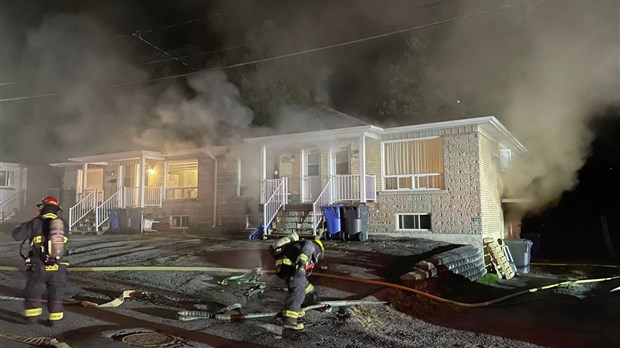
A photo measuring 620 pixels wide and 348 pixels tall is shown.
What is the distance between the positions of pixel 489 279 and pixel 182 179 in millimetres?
13777

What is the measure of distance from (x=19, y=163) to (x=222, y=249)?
18.5 m

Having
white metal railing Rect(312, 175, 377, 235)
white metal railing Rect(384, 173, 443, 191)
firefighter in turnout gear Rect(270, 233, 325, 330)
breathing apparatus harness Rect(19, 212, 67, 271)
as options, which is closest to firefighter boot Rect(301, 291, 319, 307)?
firefighter in turnout gear Rect(270, 233, 325, 330)

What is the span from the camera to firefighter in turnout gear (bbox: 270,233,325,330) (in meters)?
5.24

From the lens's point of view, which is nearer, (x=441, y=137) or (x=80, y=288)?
(x=80, y=288)

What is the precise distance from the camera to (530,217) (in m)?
18.5

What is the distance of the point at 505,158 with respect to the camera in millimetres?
15820

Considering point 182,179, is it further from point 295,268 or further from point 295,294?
point 295,294

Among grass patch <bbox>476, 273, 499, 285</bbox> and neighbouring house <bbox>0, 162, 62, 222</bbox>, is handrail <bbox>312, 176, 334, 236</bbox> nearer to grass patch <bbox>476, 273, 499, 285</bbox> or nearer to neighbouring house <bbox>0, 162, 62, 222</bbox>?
grass patch <bbox>476, 273, 499, 285</bbox>

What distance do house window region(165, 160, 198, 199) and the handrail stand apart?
6081 millimetres

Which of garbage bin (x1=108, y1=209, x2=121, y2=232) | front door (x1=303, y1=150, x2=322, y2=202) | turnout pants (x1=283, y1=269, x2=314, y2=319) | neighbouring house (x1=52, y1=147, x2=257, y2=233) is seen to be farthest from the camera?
garbage bin (x1=108, y1=209, x2=121, y2=232)

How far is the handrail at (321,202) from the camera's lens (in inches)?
502

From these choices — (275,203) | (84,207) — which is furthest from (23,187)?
(275,203)

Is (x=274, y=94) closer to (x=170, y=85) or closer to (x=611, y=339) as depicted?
(x=170, y=85)

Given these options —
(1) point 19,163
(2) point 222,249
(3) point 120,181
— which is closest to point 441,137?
(2) point 222,249
